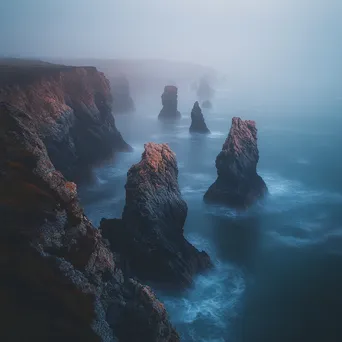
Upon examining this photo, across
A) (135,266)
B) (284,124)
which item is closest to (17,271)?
(135,266)

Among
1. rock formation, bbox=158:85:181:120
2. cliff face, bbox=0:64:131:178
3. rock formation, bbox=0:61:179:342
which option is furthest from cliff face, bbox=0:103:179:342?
rock formation, bbox=158:85:181:120

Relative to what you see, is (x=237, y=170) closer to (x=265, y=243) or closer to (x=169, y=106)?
(x=265, y=243)

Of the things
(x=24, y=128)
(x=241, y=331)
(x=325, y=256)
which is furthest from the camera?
(x=325, y=256)

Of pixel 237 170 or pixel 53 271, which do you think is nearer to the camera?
pixel 53 271

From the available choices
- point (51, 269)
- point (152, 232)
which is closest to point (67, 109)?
point (152, 232)

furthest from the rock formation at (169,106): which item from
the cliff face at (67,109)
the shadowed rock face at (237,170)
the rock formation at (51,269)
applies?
the rock formation at (51,269)

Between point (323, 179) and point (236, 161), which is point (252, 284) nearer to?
point (236, 161)

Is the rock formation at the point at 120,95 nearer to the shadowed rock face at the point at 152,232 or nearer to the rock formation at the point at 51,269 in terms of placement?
the shadowed rock face at the point at 152,232

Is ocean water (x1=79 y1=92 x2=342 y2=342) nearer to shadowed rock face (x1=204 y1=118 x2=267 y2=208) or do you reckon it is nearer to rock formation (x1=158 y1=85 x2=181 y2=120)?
shadowed rock face (x1=204 y1=118 x2=267 y2=208)
